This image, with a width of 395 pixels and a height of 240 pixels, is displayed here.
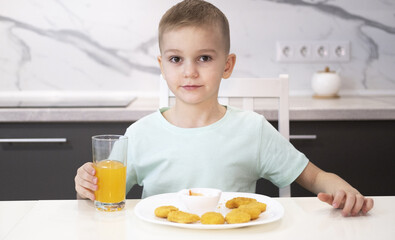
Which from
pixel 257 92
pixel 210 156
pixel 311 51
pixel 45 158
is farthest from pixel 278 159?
pixel 311 51

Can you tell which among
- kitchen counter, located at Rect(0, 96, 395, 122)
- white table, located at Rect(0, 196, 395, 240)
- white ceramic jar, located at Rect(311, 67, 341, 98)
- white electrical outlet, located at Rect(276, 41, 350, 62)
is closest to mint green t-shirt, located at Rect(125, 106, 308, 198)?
white table, located at Rect(0, 196, 395, 240)

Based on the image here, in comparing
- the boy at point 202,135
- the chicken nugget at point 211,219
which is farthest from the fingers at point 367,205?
the chicken nugget at point 211,219

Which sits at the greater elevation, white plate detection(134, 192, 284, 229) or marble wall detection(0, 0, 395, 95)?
marble wall detection(0, 0, 395, 95)

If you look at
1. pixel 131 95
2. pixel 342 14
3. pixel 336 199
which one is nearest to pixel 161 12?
pixel 131 95

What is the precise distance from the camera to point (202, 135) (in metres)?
1.30

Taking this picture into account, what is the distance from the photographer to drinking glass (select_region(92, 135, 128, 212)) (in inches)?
39.0

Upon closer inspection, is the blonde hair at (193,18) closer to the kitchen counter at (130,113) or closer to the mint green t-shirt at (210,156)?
the mint green t-shirt at (210,156)

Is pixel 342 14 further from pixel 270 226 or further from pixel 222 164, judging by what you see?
pixel 270 226

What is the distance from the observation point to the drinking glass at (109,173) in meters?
0.99

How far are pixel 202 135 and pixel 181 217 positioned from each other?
0.44 meters

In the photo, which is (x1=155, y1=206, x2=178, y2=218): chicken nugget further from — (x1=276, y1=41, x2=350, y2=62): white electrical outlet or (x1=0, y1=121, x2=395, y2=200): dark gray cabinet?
(x1=276, y1=41, x2=350, y2=62): white electrical outlet

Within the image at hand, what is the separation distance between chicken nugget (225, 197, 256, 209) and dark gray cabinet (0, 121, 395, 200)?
1.07 metres

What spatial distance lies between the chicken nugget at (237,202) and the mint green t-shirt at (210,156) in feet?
0.97

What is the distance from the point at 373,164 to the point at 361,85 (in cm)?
58
